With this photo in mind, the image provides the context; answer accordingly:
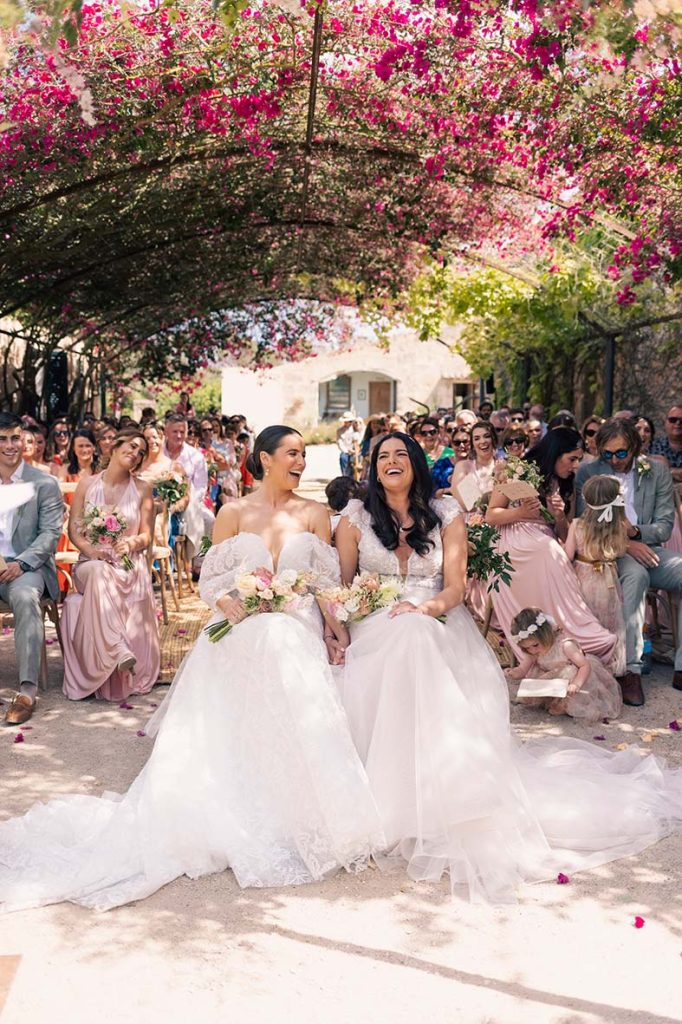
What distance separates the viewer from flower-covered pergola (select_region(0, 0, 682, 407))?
752cm

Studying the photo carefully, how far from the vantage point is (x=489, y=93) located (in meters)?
8.47

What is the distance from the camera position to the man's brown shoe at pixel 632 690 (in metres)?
6.52

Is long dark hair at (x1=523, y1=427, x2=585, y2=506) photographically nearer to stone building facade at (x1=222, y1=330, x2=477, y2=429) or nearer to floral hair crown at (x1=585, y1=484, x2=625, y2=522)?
floral hair crown at (x1=585, y1=484, x2=625, y2=522)

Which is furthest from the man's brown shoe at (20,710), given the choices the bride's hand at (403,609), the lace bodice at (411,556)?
the bride's hand at (403,609)

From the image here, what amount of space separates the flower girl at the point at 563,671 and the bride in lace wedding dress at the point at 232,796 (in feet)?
6.27

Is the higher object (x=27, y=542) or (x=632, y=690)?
(x=27, y=542)

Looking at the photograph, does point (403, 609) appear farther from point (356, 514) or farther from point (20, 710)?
point (20, 710)

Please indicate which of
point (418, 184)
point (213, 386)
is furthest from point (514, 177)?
point (213, 386)

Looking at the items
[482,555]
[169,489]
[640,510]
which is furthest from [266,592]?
[169,489]

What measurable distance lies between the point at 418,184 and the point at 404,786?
856 centimetres

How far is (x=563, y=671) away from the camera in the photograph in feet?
20.6

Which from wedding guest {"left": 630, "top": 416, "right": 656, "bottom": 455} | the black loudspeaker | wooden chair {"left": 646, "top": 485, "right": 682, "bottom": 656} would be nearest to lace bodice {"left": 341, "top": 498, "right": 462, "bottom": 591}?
wooden chair {"left": 646, "top": 485, "right": 682, "bottom": 656}

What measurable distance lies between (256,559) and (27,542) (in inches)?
101

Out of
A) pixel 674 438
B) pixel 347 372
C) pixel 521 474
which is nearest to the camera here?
pixel 521 474
